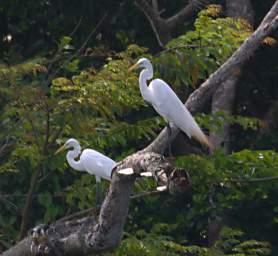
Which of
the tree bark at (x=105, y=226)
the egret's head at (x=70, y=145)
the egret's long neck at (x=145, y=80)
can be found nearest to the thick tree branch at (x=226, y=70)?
the egret's long neck at (x=145, y=80)

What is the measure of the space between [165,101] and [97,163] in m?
0.59

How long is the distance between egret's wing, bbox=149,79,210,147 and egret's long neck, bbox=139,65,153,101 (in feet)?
0.11

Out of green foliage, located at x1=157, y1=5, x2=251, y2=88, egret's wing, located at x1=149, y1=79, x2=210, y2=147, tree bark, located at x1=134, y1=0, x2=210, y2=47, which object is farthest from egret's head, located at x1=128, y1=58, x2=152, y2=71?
tree bark, located at x1=134, y1=0, x2=210, y2=47

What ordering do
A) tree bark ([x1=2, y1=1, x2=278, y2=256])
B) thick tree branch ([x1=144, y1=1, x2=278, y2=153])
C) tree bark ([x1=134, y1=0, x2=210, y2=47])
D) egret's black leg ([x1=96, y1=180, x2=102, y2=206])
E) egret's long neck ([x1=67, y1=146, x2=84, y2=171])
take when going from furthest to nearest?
tree bark ([x1=134, y1=0, x2=210, y2=47]) < egret's long neck ([x1=67, y1=146, x2=84, y2=171]) < egret's black leg ([x1=96, y1=180, x2=102, y2=206]) < thick tree branch ([x1=144, y1=1, x2=278, y2=153]) < tree bark ([x1=2, y1=1, x2=278, y2=256])

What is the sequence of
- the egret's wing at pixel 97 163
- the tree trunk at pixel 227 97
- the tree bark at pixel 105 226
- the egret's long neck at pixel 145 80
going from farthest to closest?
the tree trunk at pixel 227 97 → the egret's wing at pixel 97 163 → the egret's long neck at pixel 145 80 → the tree bark at pixel 105 226

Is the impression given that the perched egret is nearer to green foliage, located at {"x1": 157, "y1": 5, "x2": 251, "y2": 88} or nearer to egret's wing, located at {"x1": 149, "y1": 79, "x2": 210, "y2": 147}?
egret's wing, located at {"x1": 149, "y1": 79, "x2": 210, "y2": 147}

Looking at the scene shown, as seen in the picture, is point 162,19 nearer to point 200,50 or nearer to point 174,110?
point 200,50

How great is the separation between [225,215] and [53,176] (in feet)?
6.28

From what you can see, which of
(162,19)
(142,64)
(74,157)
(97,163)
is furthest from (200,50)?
(162,19)

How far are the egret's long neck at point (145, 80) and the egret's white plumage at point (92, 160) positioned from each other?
1.56 feet

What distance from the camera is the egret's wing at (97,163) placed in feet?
23.6

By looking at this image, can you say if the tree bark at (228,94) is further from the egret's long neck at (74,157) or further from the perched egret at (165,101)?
the perched egret at (165,101)

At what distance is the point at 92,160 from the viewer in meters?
7.31

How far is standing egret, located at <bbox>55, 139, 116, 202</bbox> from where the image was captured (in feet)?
23.7
